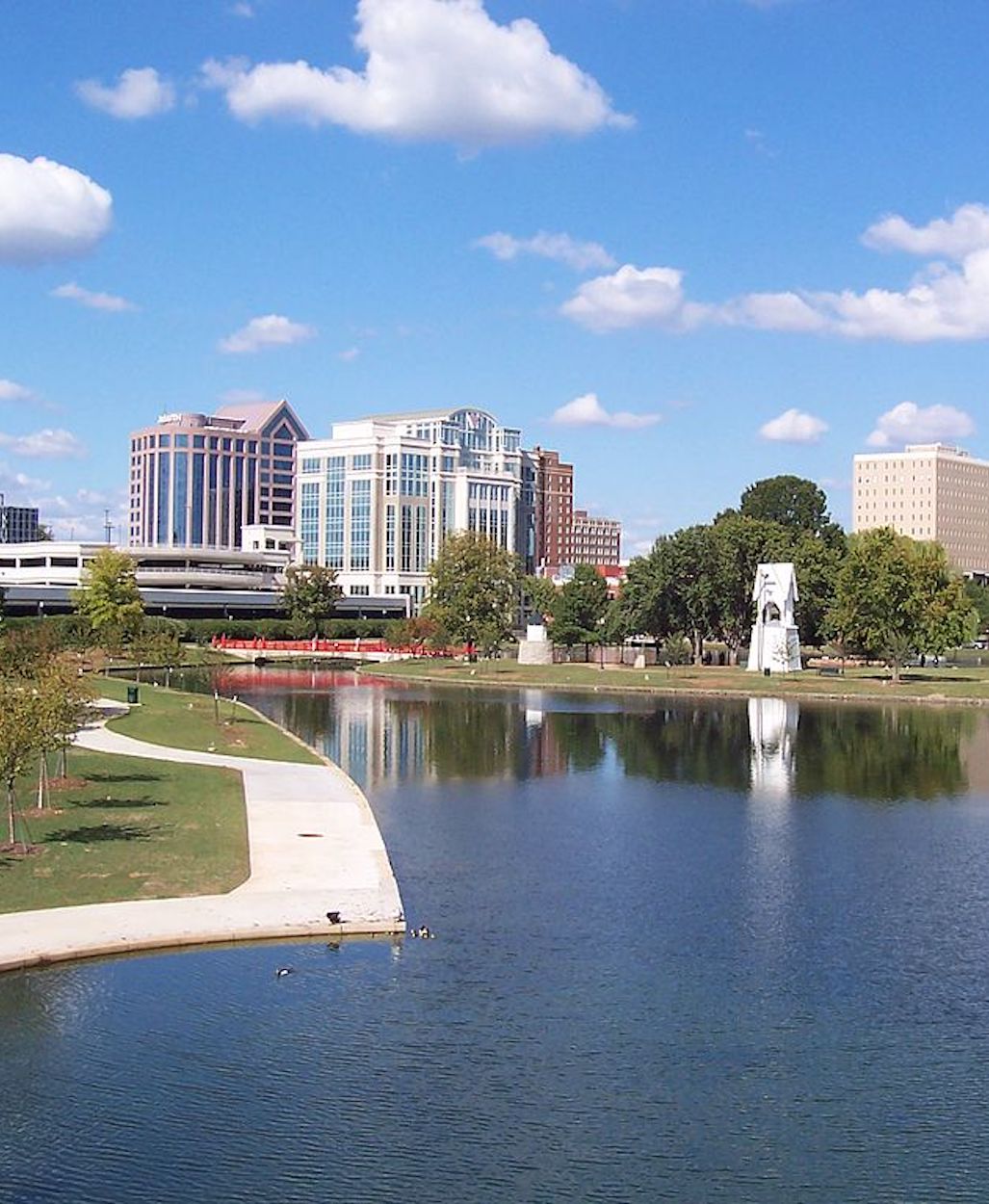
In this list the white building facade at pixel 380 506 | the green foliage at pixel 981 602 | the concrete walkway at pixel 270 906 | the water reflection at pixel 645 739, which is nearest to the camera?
the concrete walkway at pixel 270 906

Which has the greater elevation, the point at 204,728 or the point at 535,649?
the point at 535,649

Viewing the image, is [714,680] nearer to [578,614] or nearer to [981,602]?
[578,614]

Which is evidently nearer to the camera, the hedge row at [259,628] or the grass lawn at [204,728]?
the grass lawn at [204,728]

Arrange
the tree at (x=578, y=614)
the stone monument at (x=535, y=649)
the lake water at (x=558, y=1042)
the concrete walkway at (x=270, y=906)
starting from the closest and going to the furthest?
the lake water at (x=558, y=1042) → the concrete walkway at (x=270, y=906) → the stone monument at (x=535, y=649) → the tree at (x=578, y=614)

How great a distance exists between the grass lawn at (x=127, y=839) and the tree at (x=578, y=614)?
9697 centimetres

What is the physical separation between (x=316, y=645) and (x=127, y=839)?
119 metres

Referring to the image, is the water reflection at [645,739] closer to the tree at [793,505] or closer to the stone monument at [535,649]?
the stone monument at [535,649]

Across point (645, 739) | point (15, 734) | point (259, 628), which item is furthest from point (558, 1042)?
point (259, 628)

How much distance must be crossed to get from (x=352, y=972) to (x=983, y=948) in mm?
12379

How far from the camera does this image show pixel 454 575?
431 ft

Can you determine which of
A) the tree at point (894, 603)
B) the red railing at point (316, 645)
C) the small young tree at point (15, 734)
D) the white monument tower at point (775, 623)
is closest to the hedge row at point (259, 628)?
the red railing at point (316, 645)

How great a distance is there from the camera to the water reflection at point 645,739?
5419cm

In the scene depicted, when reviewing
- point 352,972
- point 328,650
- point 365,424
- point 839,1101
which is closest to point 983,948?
point 839,1101

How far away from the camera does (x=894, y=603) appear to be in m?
114
